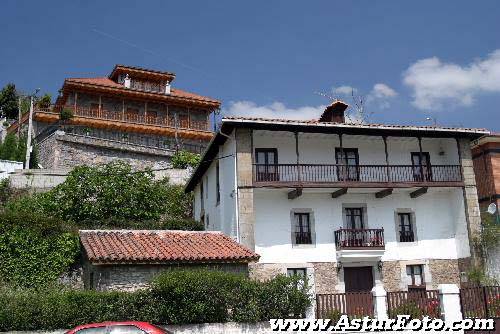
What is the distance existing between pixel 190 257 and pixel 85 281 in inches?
173

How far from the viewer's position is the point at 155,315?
15.1 m

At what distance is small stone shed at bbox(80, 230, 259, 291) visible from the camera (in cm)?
1817

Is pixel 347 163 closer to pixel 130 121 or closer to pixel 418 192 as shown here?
pixel 418 192

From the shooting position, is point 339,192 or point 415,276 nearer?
point 339,192

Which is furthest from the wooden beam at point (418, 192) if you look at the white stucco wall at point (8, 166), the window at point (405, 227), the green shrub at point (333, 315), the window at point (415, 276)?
the white stucco wall at point (8, 166)

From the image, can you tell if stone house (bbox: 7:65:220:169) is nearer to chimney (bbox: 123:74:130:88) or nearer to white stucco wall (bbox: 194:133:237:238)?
chimney (bbox: 123:74:130:88)

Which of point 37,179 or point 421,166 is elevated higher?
point 37,179

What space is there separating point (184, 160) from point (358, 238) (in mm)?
18232

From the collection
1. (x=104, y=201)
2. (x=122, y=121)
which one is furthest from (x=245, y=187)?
(x=122, y=121)

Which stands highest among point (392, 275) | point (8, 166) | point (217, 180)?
point (8, 166)

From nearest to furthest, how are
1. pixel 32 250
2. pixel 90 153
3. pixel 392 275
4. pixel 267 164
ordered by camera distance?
pixel 32 250 → pixel 267 164 → pixel 392 275 → pixel 90 153

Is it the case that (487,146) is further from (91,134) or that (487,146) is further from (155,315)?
(91,134)

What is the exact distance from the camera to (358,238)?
24.2m

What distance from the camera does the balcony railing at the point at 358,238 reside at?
23797mm
